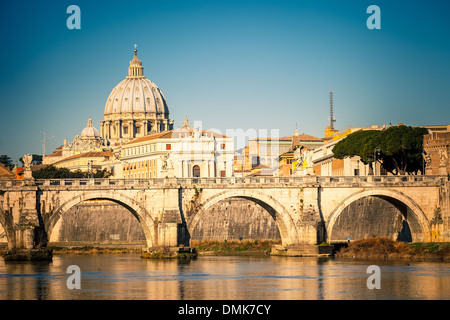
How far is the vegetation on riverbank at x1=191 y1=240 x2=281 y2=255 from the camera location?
81938mm

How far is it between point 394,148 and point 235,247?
17.1 metres

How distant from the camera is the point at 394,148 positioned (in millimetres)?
76875

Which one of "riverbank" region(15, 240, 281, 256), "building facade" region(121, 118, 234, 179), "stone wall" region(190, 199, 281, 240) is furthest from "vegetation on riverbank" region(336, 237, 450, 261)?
"building facade" region(121, 118, 234, 179)

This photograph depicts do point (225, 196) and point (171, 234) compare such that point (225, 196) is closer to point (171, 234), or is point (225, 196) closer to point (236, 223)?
point (171, 234)

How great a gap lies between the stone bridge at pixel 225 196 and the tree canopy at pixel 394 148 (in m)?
6.62

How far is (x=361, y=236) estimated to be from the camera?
79.2 metres

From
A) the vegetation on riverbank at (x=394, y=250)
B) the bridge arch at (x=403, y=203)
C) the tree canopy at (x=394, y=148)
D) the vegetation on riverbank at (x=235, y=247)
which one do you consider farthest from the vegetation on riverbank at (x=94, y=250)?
the vegetation on riverbank at (x=394, y=250)

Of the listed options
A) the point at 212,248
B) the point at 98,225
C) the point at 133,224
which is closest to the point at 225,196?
the point at 212,248

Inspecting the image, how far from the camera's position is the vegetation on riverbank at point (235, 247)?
269 ft
